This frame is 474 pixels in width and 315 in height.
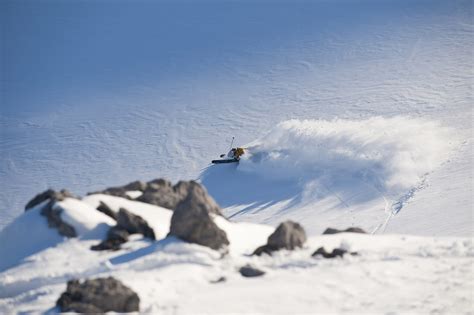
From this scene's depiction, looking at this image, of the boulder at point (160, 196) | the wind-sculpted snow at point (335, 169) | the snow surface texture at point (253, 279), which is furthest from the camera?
the wind-sculpted snow at point (335, 169)

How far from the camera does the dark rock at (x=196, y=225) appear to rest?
51.8 feet

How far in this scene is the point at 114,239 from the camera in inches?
642

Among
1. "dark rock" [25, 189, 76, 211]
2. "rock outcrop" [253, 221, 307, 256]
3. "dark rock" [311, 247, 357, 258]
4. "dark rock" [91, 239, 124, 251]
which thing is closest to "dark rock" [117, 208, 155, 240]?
"dark rock" [91, 239, 124, 251]

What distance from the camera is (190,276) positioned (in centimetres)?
1490

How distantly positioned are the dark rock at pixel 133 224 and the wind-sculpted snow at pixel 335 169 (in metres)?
7.26

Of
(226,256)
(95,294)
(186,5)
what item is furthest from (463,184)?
(186,5)

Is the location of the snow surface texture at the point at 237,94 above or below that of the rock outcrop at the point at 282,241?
above

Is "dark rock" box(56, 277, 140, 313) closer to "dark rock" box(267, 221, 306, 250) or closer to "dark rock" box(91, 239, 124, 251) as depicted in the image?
"dark rock" box(91, 239, 124, 251)

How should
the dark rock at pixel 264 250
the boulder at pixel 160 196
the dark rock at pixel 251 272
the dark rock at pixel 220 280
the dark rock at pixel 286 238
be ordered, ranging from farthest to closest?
1. the boulder at pixel 160 196
2. the dark rock at pixel 286 238
3. the dark rock at pixel 264 250
4. the dark rock at pixel 251 272
5. the dark rock at pixel 220 280

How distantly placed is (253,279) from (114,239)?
311 centimetres

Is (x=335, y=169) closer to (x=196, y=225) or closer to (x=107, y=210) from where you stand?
(x=107, y=210)

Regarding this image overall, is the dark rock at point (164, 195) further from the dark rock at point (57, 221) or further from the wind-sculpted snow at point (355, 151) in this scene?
the wind-sculpted snow at point (355, 151)

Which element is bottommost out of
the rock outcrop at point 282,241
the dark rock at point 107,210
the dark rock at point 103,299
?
the dark rock at point 103,299

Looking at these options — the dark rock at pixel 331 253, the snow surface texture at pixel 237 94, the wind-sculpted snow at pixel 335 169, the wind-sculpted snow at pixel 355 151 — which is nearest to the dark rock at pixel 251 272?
the dark rock at pixel 331 253
